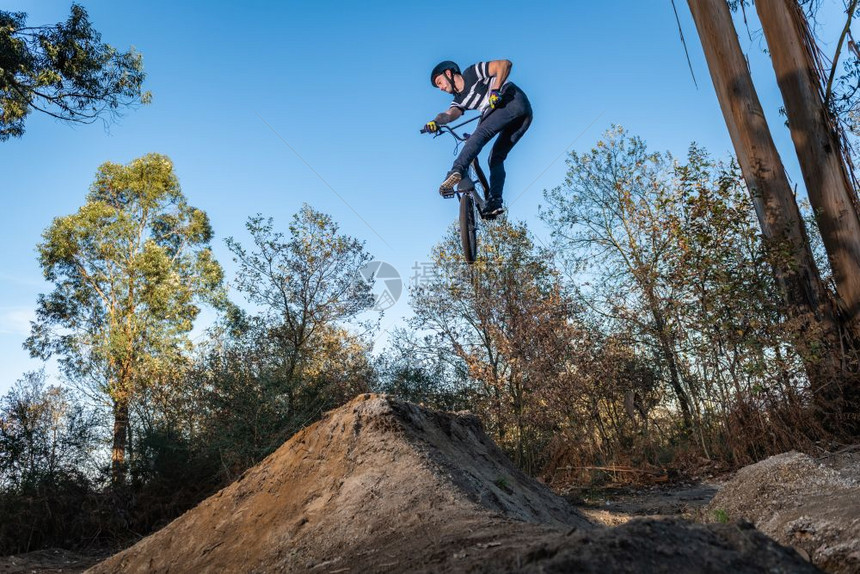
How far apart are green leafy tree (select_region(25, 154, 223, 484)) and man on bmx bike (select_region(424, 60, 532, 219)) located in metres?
13.2

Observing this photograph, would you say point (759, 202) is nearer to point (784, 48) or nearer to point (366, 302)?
point (784, 48)

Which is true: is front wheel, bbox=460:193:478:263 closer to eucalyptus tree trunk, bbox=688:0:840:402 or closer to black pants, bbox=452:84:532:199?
black pants, bbox=452:84:532:199

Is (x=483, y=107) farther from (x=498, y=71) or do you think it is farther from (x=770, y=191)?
(x=770, y=191)

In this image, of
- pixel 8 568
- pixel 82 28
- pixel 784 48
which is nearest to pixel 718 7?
pixel 784 48

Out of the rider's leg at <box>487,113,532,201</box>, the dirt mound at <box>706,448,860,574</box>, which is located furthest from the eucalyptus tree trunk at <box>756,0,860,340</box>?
the rider's leg at <box>487,113,532,201</box>

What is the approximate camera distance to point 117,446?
13.9m

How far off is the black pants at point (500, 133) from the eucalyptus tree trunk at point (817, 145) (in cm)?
452

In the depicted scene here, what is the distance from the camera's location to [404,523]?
9.91ft

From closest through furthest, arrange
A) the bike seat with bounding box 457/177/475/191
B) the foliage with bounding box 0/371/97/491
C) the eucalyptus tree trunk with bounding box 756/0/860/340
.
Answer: the bike seat with bounding box 457/177/475/191 → the eucalyptus tree trunk with bounding box 756/0/860/340 → the foliage with bounding box 0/371/97/491


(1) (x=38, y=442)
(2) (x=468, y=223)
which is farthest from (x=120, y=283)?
(2) (x=468, y=223)

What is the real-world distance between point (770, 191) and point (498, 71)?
4.47 meters

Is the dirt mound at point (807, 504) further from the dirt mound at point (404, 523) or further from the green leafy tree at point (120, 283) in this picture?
the green leafy tree at point (120, 283)

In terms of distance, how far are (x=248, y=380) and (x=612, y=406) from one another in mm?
7485

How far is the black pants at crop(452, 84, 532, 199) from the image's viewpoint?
606cm
